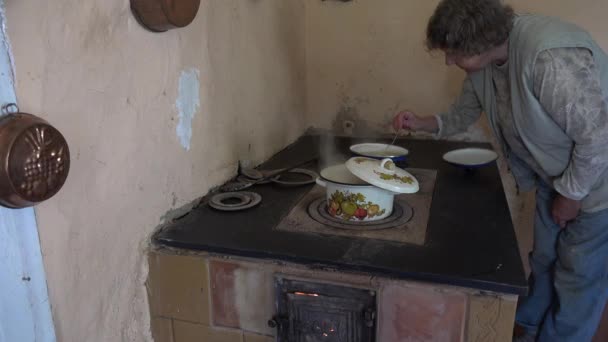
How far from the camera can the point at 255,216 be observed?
1.20 meters

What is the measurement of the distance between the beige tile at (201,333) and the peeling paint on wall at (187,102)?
1.38 feet

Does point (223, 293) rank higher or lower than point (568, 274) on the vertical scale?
higher

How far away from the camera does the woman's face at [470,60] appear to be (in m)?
1.34

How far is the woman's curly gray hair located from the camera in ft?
4.13

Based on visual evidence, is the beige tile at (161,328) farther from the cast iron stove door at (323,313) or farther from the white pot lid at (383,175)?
the white pot lid at (383,175)

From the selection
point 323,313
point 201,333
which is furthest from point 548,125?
point 201,333

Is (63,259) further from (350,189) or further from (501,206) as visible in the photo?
(501,206)

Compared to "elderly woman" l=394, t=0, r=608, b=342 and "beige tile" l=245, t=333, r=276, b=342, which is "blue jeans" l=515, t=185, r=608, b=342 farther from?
"beige tile" l=245, t=333, r=276, b=342

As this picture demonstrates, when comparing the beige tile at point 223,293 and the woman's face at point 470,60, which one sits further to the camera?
the woman's face at point 470,60

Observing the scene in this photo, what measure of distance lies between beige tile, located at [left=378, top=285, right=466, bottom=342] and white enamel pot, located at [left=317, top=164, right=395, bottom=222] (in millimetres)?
214

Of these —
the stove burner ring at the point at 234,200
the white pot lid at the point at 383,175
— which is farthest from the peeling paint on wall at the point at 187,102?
the white pot lid at the point at 383,175

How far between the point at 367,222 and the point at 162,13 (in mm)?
628

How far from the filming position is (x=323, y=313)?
1.01 metres

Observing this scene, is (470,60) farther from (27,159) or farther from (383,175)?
(27,159)
